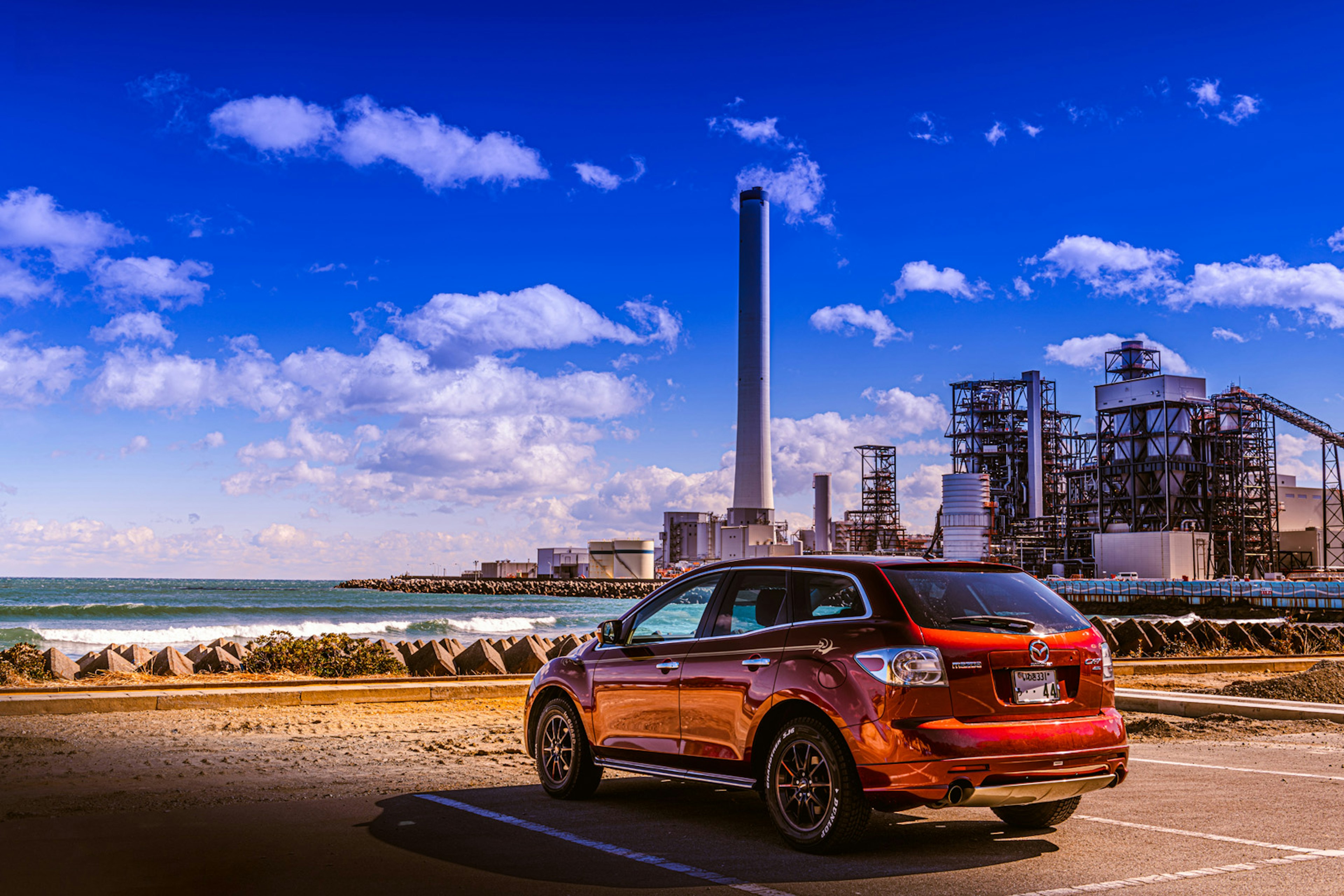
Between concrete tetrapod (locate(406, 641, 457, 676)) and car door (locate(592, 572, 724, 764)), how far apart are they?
13.1 metres

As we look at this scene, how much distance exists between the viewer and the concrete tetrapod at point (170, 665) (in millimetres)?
20688

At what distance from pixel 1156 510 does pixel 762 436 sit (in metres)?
35.6

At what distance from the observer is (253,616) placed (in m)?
69.8

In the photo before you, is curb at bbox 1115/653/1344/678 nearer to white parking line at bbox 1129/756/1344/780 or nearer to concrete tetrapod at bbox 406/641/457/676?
white parking line at bbox 1129/756/1344/780

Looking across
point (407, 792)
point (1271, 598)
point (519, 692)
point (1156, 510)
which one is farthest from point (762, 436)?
point (407, 792)

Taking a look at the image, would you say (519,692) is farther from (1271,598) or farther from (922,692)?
(1271,598)

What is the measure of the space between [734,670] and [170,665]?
1635cm

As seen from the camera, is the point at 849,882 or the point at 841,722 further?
the point at 841,722

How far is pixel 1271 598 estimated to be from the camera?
61312mm

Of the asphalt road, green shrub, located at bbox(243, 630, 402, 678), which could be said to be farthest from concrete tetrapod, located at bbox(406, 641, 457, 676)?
the asphalt road

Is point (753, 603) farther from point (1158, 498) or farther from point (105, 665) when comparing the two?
point (1158, 498)

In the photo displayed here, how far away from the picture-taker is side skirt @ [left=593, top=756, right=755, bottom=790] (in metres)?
7.53

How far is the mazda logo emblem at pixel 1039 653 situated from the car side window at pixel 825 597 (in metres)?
1.01

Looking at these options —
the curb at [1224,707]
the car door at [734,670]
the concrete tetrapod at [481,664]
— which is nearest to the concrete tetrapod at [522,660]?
the concrete tetrapod at [481,664]
